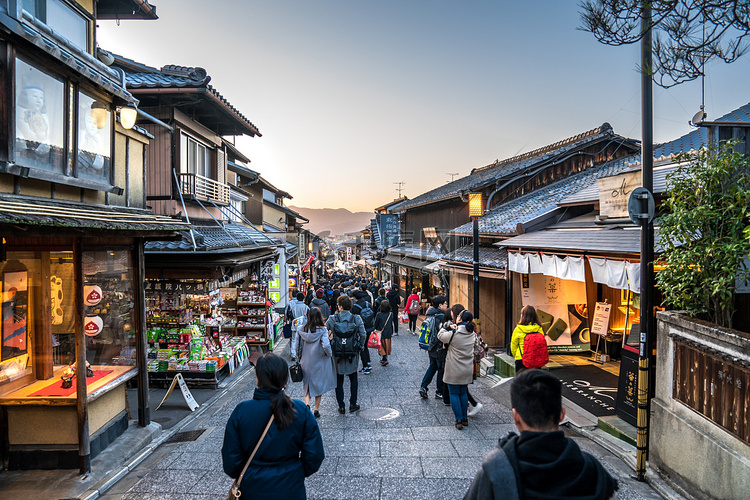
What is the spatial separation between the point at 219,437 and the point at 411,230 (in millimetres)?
25690

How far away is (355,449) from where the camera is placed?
21.1 ft

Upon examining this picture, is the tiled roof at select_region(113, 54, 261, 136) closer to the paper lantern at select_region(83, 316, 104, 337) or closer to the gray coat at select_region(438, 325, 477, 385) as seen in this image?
the paper lantern at select_region(83, 316, 104, 337)

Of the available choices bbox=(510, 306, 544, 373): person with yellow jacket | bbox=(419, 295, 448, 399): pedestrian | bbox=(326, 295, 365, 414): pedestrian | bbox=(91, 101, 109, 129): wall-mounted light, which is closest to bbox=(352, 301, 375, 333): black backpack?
bbox=(419, 295, 448, 399): pedestrian

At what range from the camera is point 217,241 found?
434 inches

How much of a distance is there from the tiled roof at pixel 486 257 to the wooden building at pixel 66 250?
30.5 feet

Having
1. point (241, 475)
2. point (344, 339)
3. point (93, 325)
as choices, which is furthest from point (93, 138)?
point (241, 475)

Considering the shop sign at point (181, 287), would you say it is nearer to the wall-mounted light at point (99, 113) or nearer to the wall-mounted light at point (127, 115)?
the wall-mounted light at point (127, 115)

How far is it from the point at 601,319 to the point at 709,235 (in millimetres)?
7107

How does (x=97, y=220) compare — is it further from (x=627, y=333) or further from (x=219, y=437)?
(x=627, y=333)

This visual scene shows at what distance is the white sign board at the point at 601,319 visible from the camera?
11.2m

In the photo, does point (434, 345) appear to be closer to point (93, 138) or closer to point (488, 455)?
point (488, 455)

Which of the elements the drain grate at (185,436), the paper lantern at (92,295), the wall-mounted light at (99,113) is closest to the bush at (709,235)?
the drain grate at (185,436)

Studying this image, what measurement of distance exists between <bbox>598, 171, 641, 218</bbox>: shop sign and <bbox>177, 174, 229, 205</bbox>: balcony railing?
10.5 meters

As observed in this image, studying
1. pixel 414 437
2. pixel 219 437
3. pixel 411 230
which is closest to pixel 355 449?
pixel 414 437
